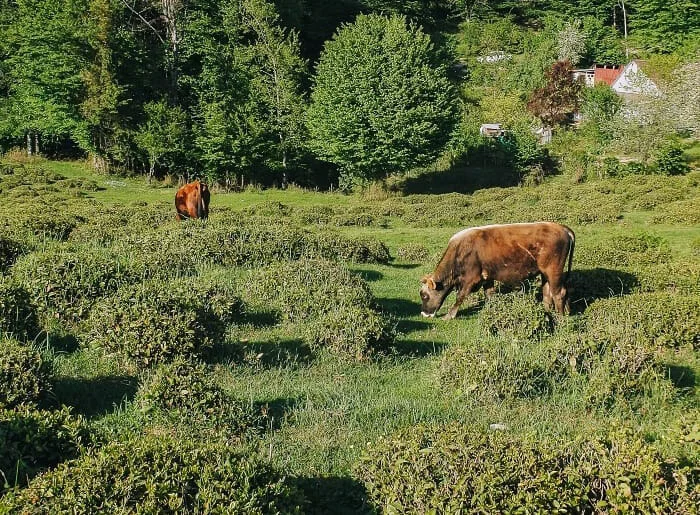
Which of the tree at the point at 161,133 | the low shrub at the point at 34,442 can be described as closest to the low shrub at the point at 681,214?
the low shrub at the point at 34,442

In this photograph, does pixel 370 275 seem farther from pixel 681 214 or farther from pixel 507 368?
pixel 681 214

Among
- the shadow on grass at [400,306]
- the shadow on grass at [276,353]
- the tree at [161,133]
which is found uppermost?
the tree at [161,133]

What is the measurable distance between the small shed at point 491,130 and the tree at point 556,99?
3305 millimetres

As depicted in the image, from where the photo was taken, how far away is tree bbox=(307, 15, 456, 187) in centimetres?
4253

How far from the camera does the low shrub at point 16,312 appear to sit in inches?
351

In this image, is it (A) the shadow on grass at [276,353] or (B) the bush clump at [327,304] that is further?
(B) the bush clump at [327,304]

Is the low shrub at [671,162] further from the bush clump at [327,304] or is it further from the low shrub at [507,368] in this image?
the low shrub at [507,368]

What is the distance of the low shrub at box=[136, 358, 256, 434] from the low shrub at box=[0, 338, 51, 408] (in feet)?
3.22

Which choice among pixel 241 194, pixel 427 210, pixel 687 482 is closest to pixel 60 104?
pixel 241 194

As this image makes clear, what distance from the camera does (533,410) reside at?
756 centimetres

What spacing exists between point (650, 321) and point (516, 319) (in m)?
2.00

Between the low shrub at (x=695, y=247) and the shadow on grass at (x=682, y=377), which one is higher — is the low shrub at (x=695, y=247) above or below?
above

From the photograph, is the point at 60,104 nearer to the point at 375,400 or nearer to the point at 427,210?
the point at 427,210

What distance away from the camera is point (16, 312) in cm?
907
